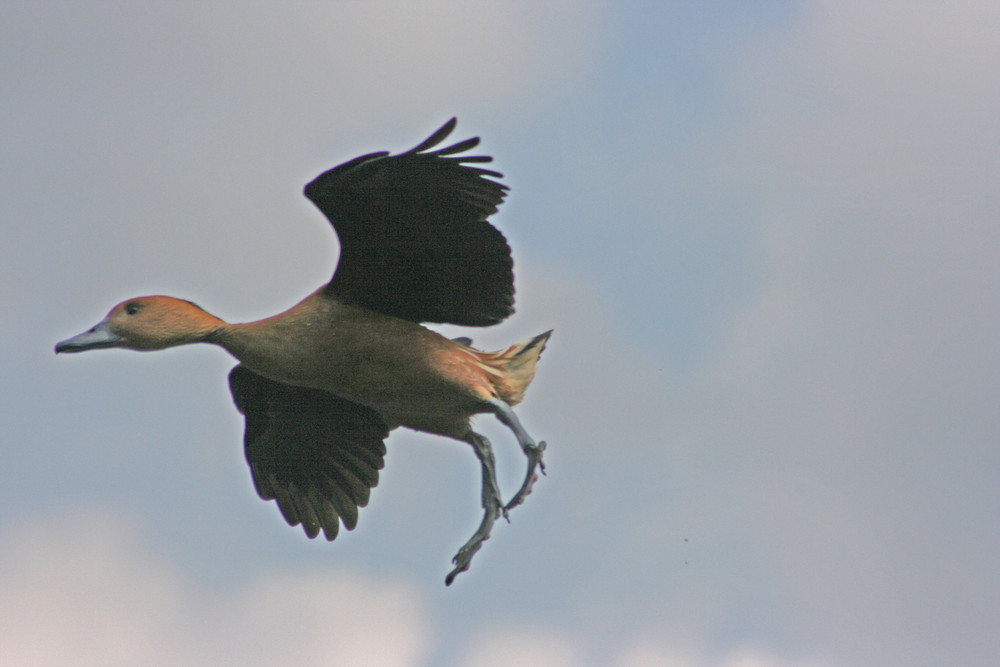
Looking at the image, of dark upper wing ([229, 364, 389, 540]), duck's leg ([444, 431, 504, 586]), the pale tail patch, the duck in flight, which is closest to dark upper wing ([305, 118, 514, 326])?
the duck in flight

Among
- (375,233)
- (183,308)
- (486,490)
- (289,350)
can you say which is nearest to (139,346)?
(183,308)

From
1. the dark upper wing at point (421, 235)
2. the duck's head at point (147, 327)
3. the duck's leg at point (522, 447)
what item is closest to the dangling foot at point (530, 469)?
the duck's leg at point (522, 447)

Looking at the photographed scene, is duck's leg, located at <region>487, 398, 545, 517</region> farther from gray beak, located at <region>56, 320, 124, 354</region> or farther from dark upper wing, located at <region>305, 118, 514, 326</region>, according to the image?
gray beak, located at <region>56, 320, 124, 354</region>

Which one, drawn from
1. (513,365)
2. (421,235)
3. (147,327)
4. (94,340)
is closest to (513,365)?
(513,365)

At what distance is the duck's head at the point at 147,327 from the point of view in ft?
28.4

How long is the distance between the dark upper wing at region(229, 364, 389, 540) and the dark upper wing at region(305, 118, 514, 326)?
48.5 inches

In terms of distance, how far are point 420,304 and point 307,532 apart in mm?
Result: 2132

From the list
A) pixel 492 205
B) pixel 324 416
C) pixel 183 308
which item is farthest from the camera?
pixel 324 416

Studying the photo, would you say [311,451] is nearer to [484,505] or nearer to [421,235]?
[484,505]

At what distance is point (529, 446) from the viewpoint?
829 centimetres

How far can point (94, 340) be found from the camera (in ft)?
28.4

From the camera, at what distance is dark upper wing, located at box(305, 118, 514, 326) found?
7.95 meters

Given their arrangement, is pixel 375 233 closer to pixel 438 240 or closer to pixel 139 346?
pixel 438 240

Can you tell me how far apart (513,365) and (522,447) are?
3.02 feet
